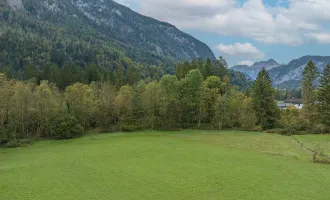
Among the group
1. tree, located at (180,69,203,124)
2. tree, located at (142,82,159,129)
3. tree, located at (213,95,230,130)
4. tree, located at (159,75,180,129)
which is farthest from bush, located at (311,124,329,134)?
Result: tree, located at (142,82,159,129)

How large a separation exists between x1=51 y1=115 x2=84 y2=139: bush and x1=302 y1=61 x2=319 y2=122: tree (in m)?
53.0

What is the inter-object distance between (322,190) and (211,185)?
10.2 m

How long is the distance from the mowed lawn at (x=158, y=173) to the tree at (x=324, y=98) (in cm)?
2693

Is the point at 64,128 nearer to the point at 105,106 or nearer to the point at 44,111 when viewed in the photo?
the point at 44,111

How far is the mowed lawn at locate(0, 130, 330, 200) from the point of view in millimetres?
24594

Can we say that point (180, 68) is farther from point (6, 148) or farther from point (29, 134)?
point (6, 148)

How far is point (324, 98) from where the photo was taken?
68.3m

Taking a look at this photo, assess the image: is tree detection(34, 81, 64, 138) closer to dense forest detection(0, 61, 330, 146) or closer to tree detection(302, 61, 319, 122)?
dense forest detection(0, 61, 330, 146)

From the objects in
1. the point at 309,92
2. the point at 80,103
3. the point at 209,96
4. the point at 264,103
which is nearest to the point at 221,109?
the point at 209,96

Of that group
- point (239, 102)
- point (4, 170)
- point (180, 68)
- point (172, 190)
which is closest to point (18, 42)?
point (180, 68)

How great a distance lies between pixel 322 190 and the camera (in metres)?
26.3

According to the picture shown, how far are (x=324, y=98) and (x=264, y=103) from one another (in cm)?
1379

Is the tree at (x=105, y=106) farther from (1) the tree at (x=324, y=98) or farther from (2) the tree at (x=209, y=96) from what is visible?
(1) the tree at (x=324, y=98)

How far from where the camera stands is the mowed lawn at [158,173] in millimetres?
24594
